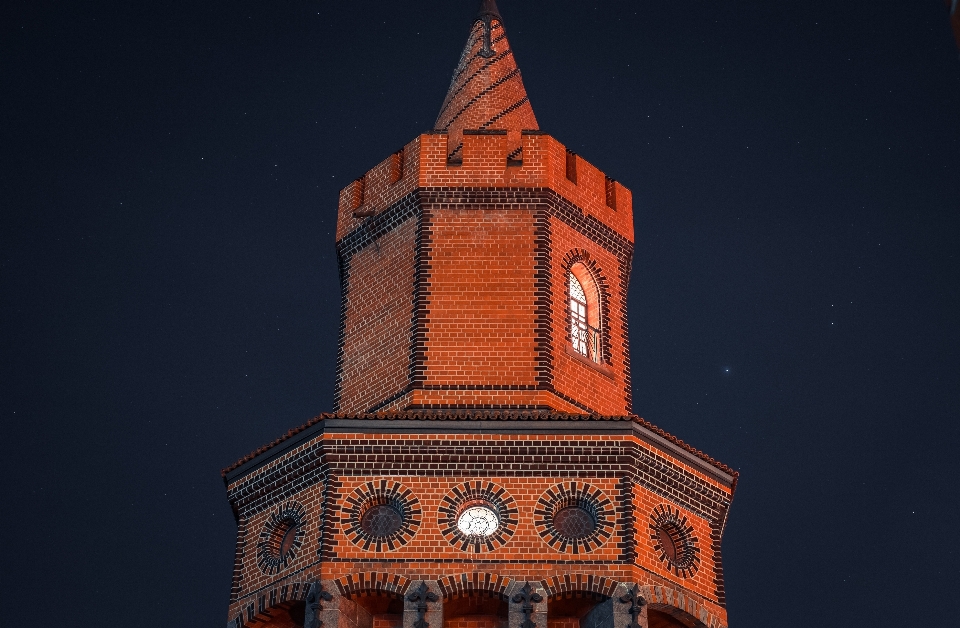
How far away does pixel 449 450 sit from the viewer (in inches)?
894

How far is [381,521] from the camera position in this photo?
22.4 meters

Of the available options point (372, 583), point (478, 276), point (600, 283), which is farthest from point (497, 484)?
point (600, 283)

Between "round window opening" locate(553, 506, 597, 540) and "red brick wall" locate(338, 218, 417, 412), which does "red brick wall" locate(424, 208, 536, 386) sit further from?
"round window opening" locate(553, 506, 597, 540)

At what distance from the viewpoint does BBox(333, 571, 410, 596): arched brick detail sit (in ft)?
70.8

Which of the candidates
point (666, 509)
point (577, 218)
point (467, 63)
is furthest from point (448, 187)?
point (666, 509)

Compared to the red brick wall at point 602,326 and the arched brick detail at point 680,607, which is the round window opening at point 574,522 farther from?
the red brick wall at point 602,326

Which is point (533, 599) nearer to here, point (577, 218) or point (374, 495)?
point (374, 495)

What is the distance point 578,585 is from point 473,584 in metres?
1.38

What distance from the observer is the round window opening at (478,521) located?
2220cm

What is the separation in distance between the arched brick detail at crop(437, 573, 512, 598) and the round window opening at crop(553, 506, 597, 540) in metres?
1.10

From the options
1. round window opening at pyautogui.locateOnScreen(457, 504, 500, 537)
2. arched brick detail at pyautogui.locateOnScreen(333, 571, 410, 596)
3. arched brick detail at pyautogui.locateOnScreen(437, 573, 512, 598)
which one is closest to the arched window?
round window opening at pyautogui.locateOnScreen(457, 504, 500, 537)

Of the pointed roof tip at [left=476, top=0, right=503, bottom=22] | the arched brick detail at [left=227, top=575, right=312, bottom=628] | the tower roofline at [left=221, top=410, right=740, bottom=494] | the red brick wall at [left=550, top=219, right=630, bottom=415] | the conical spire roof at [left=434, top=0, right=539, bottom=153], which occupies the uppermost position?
the pointed roof tip at [left=476, top=0, right=503, bottom=22]

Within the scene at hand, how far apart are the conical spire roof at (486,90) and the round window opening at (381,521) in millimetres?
6866

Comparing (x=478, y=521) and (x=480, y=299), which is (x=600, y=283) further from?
(x=478, y=521)
